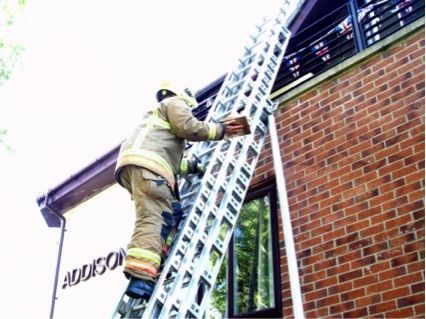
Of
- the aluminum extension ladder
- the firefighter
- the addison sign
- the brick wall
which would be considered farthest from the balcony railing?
the addison sign

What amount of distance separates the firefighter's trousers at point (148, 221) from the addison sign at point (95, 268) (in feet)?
12.3

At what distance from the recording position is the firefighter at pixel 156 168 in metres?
3.44

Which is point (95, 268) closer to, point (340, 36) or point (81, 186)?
point (81, 186)

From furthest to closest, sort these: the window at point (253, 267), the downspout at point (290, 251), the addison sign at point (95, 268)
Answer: the addison sign at point (95, 268) → the window at point (253, 267) → the downspout at point (290, 251)

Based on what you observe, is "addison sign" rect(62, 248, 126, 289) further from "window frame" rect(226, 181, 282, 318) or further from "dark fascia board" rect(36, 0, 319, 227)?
"window frame" rect(226, 181, 282, 318)

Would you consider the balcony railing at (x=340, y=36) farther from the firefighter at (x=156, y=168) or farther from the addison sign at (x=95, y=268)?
the addison sign at (x=95, y=268)

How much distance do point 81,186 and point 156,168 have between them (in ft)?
A: 16.8

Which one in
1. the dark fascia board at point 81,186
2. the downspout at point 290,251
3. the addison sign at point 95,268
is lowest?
the downspout at point 290,251

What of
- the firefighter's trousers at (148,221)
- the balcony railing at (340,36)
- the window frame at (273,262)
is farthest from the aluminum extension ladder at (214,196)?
the window frame at (273,262)

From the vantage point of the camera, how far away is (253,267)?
529 centimetres

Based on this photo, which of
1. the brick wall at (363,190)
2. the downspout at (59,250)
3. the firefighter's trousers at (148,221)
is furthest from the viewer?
the downspout at (59,250)

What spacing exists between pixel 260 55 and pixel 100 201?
4.54 m

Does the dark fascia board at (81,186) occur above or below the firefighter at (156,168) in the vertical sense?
above

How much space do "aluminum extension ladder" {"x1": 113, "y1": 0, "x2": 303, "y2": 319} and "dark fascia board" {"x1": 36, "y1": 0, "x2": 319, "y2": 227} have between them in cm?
234
